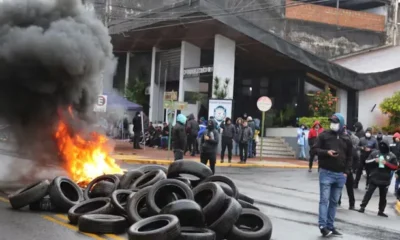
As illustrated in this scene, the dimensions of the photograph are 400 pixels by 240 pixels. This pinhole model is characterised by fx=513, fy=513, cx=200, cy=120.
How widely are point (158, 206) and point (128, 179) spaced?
153 centimetres

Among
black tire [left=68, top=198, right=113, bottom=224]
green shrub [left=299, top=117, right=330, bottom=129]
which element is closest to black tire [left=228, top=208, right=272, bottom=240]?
black tire [left=68, top=198, right=113, bottom=224]

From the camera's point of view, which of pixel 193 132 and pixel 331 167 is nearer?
pixel 331 167

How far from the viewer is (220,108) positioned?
2722 centimetres

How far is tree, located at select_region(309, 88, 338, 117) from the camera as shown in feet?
97.2

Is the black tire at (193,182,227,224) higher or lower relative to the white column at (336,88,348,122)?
lower

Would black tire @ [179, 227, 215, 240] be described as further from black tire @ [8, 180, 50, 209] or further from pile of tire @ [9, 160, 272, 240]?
black tire @ [8, 180, 50, 209]

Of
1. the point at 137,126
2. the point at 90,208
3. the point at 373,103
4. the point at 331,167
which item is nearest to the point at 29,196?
the point at 90,208

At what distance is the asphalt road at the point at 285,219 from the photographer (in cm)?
712

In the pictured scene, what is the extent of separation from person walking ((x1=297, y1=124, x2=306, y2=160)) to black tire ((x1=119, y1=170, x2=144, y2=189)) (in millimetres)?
17292

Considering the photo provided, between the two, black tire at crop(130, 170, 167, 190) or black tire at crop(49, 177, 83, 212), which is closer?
black tire at crop(49, 177, 83, 212)

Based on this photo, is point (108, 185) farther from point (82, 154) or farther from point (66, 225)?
point (82, 154)

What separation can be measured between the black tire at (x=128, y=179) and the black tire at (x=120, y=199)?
0.71 metres

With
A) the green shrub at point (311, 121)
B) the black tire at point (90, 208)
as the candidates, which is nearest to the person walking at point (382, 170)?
the black tire at point (90, 208)

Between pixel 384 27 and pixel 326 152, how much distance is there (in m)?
34.2
